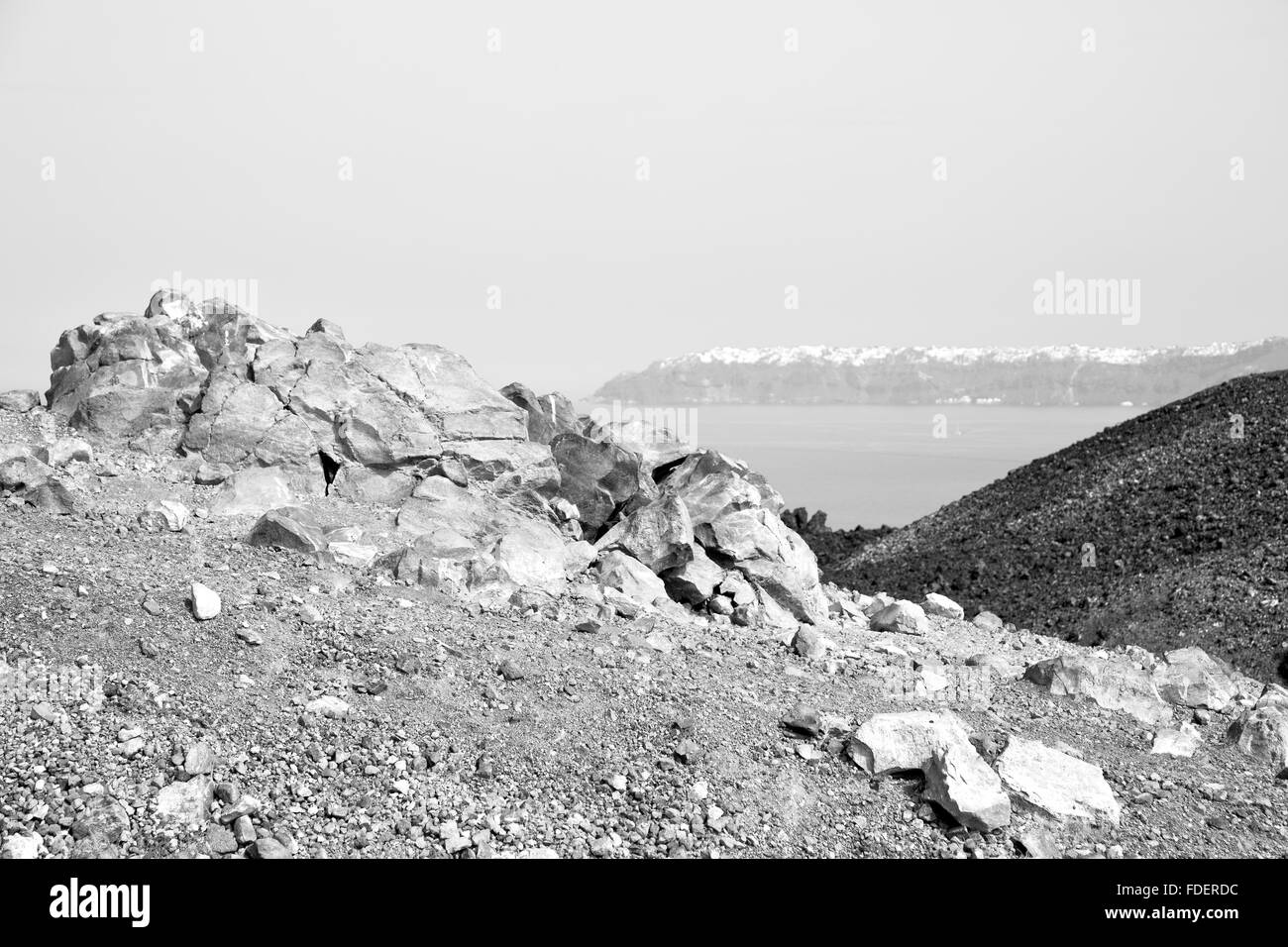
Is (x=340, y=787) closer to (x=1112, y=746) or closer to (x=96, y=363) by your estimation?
Answer: (x=1112, y=746)

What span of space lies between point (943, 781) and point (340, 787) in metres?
3.82

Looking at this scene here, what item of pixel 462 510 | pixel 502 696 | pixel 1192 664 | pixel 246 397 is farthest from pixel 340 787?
pixel 1192 664

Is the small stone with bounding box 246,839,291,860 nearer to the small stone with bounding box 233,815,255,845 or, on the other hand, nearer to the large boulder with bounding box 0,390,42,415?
the small stone with bounding box 233,815,255,845

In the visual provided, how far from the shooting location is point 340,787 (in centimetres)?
589

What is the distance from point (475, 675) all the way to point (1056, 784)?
13.6ft

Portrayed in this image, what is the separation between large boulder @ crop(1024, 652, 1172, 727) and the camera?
862 centimetres

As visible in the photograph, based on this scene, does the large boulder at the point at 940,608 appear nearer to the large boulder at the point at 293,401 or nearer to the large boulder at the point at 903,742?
the large boulder at the point at 293,401

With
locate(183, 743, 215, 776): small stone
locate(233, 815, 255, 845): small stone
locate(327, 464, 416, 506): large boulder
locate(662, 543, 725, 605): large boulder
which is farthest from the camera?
locate(327, 464, 416, 506): large boulder

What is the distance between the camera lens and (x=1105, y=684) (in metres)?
8.83

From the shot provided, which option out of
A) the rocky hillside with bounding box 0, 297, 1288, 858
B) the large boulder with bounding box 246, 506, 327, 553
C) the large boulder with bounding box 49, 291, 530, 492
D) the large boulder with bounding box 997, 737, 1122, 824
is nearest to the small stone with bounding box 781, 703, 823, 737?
the rocky hillside with bounding box 0, 297, 1288, 858

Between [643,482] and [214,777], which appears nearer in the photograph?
[214,777]

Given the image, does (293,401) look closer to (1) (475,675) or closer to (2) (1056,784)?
(1) (475,675)

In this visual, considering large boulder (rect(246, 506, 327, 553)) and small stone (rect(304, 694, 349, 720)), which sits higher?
large boulder (rect(246, 506, 327, 553))

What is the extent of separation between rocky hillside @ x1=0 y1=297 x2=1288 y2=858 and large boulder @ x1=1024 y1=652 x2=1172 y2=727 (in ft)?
0.10
